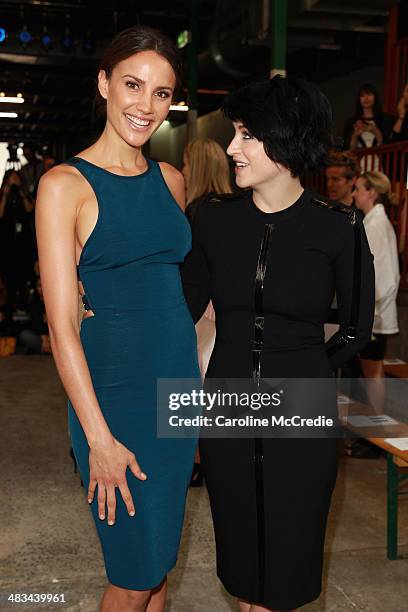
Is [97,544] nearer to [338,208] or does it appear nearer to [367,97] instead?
[338,208]

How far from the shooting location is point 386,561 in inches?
130

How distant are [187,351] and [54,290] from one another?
1.34 feet

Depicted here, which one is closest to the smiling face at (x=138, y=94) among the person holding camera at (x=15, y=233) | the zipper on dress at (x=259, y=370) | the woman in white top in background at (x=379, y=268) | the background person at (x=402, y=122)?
the zipper on dress at (x=259, y=370)

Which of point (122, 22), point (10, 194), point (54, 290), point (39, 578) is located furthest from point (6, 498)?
point (122, 22)

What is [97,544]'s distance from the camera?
348cm

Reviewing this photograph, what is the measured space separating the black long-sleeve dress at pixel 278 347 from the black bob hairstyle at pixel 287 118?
0.12 meters

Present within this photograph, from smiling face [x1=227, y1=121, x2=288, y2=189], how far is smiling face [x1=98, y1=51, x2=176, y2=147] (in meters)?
0.20

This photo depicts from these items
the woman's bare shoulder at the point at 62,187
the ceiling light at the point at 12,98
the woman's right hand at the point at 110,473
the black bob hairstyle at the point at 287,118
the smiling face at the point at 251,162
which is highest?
the ceiling light at the point at 12,98

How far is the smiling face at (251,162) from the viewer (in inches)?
71.6

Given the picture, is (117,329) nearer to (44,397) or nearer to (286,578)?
(286,578)

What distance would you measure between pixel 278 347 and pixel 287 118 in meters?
0.55
